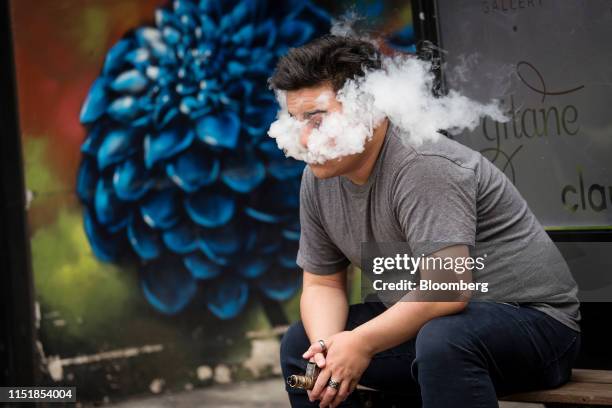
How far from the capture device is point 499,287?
2.61m

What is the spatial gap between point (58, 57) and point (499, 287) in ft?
8.76

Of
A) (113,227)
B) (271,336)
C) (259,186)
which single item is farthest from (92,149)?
(271,336)

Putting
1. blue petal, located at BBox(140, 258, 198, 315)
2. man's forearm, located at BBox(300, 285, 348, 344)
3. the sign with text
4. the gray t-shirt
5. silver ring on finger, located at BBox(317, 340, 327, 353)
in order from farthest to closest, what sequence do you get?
blue petal, located at BBox(140, 258, 198, 315) < the sign with text < man's forearm, located at BBox(300, 285, 348, 344) < silver ring on finger, located at BBox(317, 340, 327, 353) < the gray t-shirt

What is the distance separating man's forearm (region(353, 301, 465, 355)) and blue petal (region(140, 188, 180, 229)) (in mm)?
2209

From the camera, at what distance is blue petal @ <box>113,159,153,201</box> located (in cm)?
447

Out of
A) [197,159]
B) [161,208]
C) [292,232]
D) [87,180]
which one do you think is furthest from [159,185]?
[292,232]

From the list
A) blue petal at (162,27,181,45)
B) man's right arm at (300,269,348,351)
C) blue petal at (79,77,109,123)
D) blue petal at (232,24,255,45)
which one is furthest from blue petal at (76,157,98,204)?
man's right arm at (300,269,348,351)

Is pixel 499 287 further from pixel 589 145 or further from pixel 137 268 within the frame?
pixel 137 268

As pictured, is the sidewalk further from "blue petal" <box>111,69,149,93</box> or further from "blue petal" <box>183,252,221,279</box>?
"blue petal" <box>111,69,149,93</box>

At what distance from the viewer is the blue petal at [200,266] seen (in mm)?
4594

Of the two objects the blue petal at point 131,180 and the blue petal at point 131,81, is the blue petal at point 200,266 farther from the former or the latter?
the blue petal at point 131,81

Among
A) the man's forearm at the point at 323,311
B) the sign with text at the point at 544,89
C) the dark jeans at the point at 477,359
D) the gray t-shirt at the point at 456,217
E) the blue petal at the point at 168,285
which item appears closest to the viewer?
the dark jeans at the point at 477,359

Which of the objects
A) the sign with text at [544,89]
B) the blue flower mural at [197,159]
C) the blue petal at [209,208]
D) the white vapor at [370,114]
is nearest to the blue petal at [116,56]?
the blue flower mural at [197,159]

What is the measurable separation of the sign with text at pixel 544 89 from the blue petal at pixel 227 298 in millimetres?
1607
